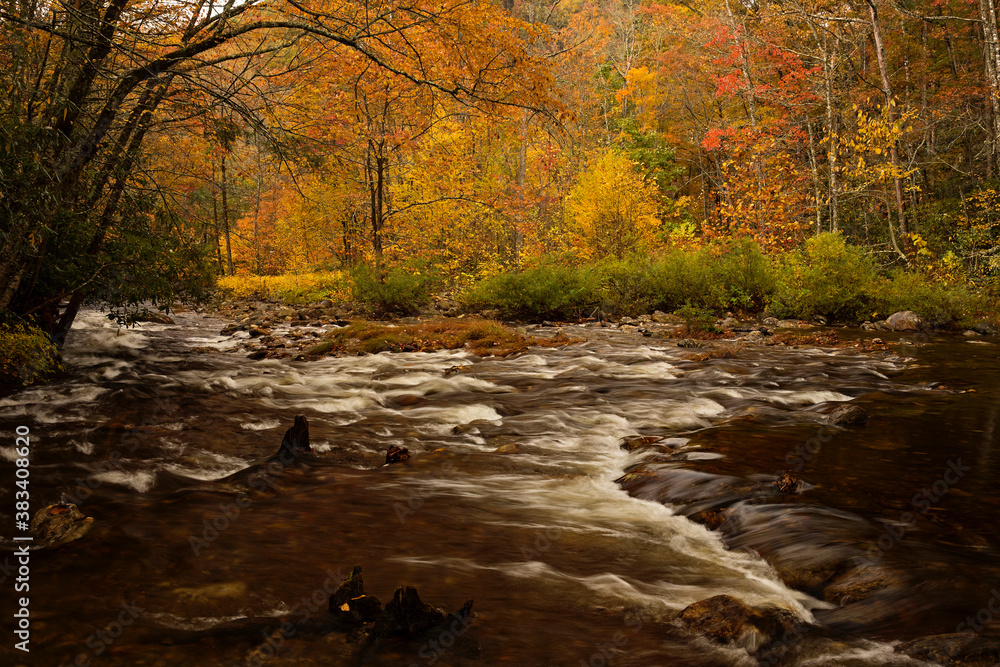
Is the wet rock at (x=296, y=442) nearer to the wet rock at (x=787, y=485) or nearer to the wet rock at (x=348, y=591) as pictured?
the wet rock at (x=348, y=591)

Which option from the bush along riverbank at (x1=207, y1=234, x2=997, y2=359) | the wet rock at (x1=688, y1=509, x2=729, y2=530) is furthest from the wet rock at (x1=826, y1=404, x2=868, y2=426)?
the bush along riverbank at (x1=207, y1=234, x2=997, y2=359)

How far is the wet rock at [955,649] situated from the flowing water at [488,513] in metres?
0.09

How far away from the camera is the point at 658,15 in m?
31.6

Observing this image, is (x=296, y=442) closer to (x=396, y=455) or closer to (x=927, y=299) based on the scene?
(x=396, y=455)

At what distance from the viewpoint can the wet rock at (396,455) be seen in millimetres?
4754

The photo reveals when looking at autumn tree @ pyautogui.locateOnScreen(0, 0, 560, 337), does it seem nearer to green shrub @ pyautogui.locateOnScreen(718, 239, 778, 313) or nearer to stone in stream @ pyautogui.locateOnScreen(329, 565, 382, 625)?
stone in stream @ pyautogui.locateOnScreen(329, 565, 382, 625)

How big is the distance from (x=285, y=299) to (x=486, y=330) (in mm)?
14515

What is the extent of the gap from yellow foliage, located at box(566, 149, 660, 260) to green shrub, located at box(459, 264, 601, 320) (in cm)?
473

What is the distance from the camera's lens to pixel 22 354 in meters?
6.73

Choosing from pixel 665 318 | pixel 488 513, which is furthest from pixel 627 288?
pixel 488 513

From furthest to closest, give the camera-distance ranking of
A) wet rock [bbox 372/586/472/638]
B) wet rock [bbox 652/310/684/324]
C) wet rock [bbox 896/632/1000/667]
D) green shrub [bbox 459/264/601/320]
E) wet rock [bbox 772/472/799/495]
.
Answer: green shrub [bbox 459/264/601/320] → wet rock [bbox 652/310/684/324] → wet rock [bbox 772/472/799/495] → wet rock [bbox 372/586/472/638] → wet rock [bbox 896/632/1000/667]

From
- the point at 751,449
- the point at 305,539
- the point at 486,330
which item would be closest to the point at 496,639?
the point at 305,539

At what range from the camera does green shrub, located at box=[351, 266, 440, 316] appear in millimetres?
16844

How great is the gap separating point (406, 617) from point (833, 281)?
44.6 feet
